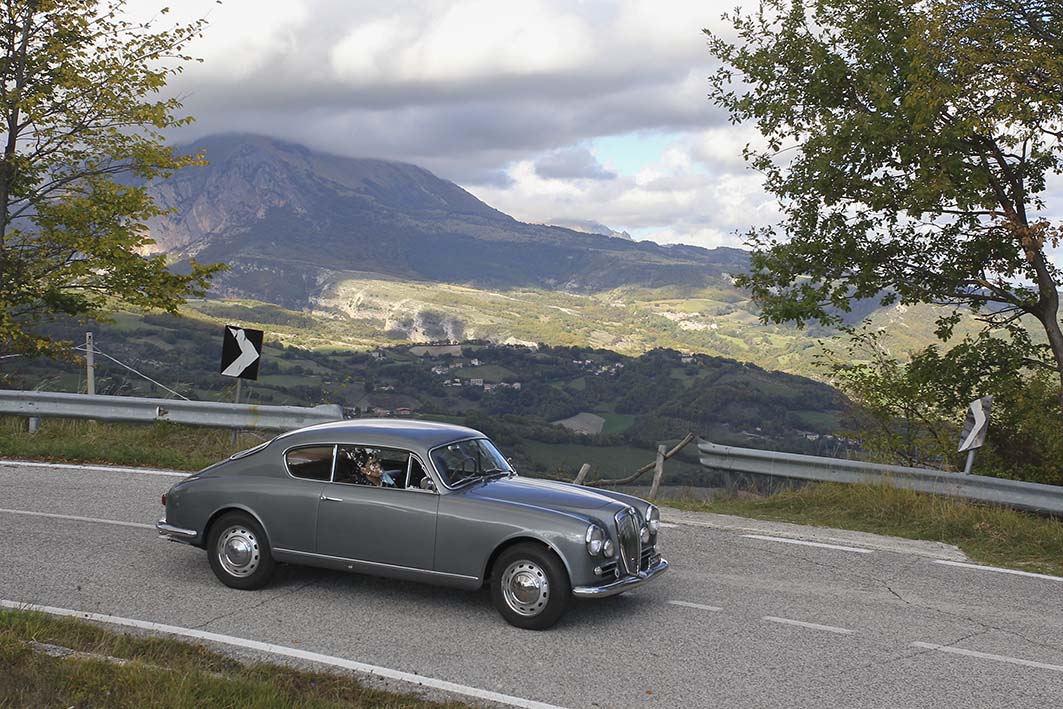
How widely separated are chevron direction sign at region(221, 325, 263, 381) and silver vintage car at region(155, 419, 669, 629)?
18.2ft

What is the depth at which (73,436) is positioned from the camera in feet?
46.0

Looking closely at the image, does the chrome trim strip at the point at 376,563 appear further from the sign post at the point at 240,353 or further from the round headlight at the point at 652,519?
the sign post at the point at 240,353

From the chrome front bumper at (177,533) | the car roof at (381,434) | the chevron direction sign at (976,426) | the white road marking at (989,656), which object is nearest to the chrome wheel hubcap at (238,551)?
the chrome front bumper at (177,533)

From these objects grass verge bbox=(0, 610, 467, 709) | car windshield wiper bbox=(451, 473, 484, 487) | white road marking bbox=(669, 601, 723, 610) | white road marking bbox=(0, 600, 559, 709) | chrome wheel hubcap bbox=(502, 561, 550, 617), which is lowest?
white road marking bbox=(0, 600, 559, 709)

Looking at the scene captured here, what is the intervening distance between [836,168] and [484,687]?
1224 centimetres

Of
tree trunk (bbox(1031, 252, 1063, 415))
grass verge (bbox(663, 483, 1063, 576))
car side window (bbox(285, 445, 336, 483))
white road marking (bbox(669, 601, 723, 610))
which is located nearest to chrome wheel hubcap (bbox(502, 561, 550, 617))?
white road marking (bbox(669, 601, 723, 610))

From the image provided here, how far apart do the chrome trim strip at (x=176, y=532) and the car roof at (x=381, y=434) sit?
1047 millimetres

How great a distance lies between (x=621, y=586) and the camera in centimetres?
695

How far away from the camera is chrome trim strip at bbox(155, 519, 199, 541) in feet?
25.5

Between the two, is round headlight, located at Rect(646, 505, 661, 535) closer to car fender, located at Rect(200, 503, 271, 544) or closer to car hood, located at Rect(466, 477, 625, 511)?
car hood, located at Rect(466, 477, 625, 511)

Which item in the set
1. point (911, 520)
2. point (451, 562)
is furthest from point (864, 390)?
point (451, 562)

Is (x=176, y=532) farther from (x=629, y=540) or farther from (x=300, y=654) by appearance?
(x=629, y=540)

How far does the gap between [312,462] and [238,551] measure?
94 centimetres

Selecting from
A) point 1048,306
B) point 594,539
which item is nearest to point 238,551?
point 594,539
